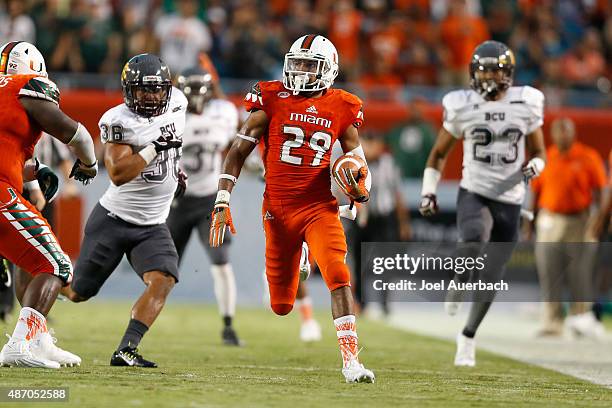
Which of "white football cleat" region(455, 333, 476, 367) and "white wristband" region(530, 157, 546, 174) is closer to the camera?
"white football cleat" region(455, 333, 476, 367)

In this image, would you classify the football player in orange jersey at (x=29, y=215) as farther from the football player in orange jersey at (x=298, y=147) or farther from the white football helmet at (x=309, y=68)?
the white football helmet at (x=309, y=68)

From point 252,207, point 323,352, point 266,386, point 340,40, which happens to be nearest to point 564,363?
point 323,352

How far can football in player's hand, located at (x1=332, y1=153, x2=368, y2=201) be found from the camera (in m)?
6.27

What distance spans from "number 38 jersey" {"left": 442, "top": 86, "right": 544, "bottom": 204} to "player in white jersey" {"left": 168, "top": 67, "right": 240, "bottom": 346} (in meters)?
2.04

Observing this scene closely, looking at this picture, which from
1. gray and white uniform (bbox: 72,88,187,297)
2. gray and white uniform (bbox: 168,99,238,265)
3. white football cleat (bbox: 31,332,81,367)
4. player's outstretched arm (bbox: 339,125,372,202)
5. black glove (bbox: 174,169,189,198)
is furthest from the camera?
gray and white uniform (bbox: 168,99,238,265)

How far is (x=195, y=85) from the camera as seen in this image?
8.84 metres

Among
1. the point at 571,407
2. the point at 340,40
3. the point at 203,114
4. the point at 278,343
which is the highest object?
the point at 340,40

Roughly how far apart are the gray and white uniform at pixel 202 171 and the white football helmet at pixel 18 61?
2.43m

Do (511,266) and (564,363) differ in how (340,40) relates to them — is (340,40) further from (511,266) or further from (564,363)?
(564,363)

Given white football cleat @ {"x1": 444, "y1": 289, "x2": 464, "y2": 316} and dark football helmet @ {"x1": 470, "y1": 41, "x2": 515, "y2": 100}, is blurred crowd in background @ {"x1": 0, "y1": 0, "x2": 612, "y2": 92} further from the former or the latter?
white football cleat @ {"x1": 444, "y1": 289, "x2": 464, "y2": 316}

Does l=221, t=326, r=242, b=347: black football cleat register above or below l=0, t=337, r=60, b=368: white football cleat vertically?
below

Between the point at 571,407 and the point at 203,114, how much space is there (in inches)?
177

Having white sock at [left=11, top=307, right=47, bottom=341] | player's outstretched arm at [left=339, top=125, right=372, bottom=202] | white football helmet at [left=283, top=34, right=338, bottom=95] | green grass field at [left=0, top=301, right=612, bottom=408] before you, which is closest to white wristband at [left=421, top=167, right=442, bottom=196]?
green grass field at [left=0, top=301, right=612, bottom=408]

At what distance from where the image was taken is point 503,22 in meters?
16.6
